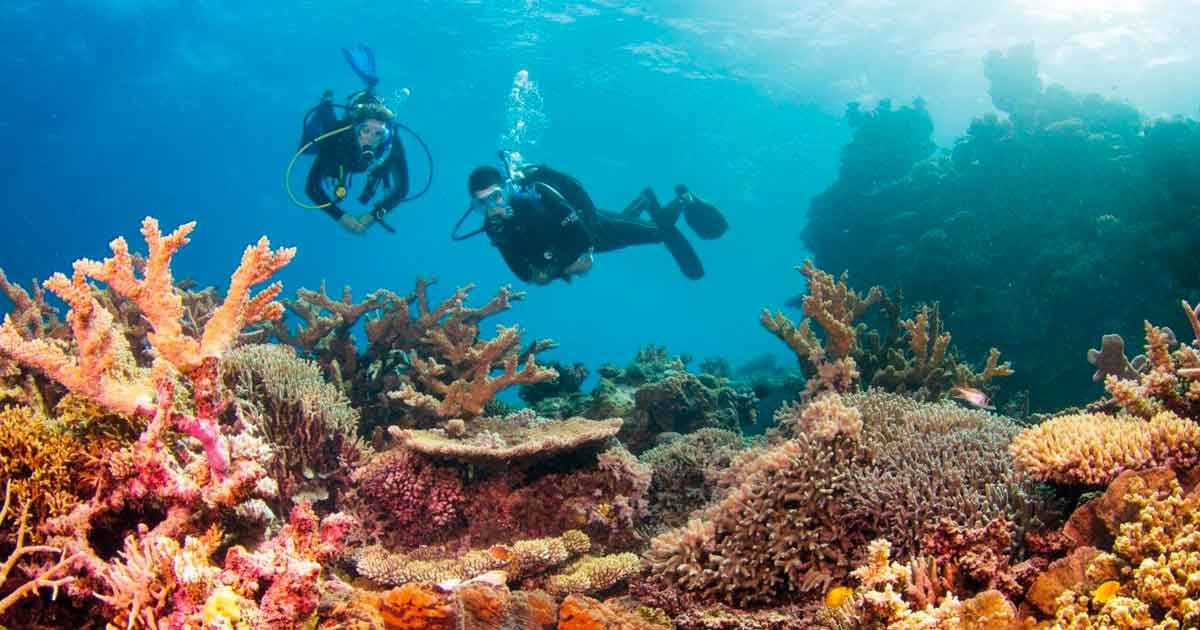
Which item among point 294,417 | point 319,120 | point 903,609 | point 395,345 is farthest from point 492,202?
point 903,609

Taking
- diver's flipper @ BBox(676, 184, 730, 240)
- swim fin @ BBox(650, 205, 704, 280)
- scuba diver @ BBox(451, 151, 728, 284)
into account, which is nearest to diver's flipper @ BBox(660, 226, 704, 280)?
swim fin @ BBox(650, 205, 704, 280)

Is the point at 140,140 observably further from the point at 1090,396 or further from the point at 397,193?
the point at 1090,396

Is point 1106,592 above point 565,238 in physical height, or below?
below

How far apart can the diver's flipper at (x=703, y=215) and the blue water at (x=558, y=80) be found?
47.3 feet

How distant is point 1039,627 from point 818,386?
3.87 meters

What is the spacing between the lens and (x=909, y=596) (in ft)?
9.32

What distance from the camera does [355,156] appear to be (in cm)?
897

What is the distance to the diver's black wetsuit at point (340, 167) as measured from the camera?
8836 mm

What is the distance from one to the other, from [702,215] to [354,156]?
28.6 feet

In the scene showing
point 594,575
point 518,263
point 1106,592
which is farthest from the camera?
point 518,263

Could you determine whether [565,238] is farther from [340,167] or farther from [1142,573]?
[1142,573]

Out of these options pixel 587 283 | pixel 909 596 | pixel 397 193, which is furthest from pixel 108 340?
pixel 587 283

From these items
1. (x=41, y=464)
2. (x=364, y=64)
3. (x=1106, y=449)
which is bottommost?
(x=1106, y=449)

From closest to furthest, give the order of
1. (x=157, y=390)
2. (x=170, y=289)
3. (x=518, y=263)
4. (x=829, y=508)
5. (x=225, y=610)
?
(x=225, y=610)
(x=157, y=390)
(x=170, y=289)
(x=829, y=508)
(x=518, y=263)
